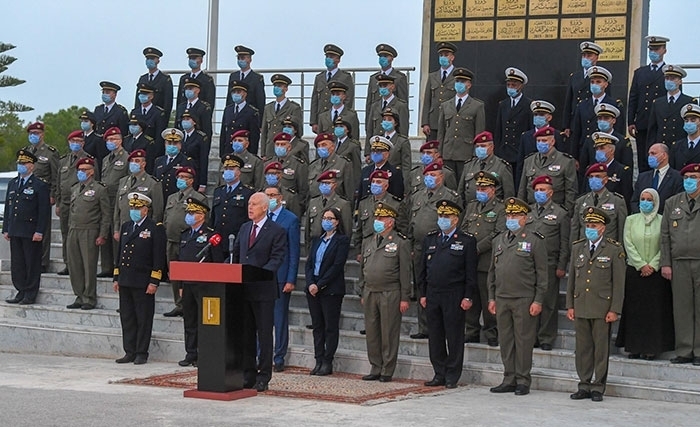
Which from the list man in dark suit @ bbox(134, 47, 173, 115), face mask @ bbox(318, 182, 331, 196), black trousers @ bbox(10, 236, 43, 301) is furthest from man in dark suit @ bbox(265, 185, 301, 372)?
man in dark suit @ bbox(134, 47, 173, 115)

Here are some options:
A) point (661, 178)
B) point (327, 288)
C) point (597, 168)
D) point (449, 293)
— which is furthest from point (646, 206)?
point (327, 288)

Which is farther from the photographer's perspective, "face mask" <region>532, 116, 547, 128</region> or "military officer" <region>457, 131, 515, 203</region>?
"face mask" <region>532, 116, 547, 128</region>

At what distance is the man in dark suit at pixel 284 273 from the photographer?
13609 millimetres

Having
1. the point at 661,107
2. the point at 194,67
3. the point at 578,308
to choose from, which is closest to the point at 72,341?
the point at 194,67

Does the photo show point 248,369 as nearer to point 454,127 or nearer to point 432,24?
point 454,127

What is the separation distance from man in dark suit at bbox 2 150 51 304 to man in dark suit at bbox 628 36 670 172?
742cm

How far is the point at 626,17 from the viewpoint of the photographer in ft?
55.7

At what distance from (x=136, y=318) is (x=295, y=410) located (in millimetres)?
4152

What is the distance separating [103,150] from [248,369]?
21.8 feet

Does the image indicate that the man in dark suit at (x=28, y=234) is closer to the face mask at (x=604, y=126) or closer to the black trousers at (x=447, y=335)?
the black trousers at (x=447, y=335)

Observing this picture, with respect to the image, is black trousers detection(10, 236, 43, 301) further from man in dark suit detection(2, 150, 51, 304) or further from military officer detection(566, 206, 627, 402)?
military officer detection(566, 206, 627, 402)

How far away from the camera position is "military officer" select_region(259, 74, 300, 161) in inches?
668

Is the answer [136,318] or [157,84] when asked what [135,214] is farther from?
[157,84]

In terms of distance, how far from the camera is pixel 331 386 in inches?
484
